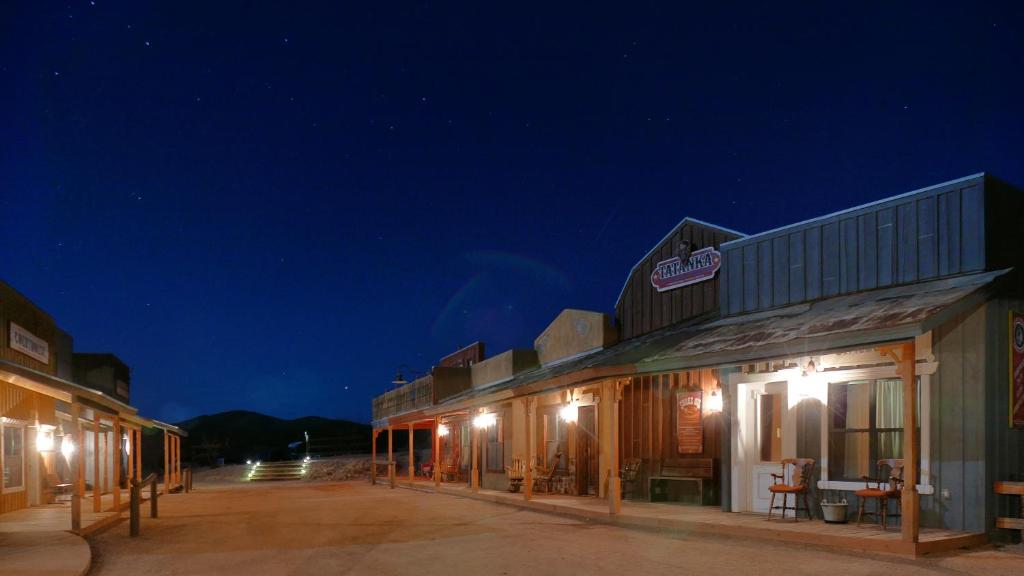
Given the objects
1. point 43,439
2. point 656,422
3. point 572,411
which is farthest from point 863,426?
point 43,439

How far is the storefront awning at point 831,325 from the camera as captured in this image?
10227 millimetres

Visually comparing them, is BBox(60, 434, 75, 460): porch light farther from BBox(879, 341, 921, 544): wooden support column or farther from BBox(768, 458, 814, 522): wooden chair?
BBox(879, 341, 921, 544): wooden support column

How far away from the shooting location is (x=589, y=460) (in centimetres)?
2022

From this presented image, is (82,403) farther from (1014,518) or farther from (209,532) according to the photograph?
(1014,518)

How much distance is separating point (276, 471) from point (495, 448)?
2146cm

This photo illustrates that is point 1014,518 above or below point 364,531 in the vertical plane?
above

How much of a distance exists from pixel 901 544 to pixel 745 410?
4.90 m

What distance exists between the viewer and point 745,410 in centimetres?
1480

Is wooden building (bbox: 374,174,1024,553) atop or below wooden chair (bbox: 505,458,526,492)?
atop

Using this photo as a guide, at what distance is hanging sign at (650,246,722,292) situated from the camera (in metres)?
17.3

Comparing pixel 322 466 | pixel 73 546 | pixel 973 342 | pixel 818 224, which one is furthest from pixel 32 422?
pixel 322 466

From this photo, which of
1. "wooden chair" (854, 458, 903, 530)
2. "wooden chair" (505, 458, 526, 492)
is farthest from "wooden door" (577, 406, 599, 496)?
"wooden chair" (854, 458, 903, 530)

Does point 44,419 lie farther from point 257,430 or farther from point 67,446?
point 257,430

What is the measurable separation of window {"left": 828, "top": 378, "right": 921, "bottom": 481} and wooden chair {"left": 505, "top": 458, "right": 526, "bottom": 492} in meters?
10.2
